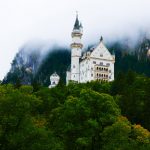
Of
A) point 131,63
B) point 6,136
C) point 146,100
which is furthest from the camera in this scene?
point 131,63

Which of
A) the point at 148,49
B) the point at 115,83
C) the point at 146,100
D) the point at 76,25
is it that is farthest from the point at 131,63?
the point at 146,100

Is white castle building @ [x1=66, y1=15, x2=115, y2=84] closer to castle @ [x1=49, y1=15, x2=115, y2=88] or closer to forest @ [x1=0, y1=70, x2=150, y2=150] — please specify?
castle @ [x1=49, y1=15, x2=115, y2=88]

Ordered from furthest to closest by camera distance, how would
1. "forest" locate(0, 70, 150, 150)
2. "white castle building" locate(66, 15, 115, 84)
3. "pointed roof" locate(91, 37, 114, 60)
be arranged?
"pointed roof" locate(91, 37, 114, 60), "white castle building" locate(66, 15, 115, 84), "forest" locate(0, 70, 150, 150)

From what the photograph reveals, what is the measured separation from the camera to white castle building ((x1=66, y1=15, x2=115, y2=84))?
467 feet

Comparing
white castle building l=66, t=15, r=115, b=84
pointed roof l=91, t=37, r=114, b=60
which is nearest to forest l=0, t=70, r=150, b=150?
white castle building l=66, t=15, r=115, b=84

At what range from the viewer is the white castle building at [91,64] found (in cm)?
14225

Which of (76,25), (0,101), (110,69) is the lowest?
(0,101)

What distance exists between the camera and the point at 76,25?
153 meters

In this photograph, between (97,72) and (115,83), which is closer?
(115,83)

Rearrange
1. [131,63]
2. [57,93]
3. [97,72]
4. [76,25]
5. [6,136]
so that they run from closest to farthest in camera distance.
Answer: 1. [6,136]
2. [57,93]
3. [97,72]
4. [76,25]
5. [131,63]

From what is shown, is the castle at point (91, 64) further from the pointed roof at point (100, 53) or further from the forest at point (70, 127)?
the forest at point (70, 127)

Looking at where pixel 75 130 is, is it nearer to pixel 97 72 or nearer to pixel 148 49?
pixel 97 72

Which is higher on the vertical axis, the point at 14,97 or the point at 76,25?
the point at 76,25

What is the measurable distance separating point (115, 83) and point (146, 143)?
2899cm
